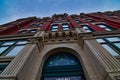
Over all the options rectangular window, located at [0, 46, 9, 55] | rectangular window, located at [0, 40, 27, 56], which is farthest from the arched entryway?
rectangular window, located at [0, 46, 9, 55]

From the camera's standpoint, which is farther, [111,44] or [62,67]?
[111,44]

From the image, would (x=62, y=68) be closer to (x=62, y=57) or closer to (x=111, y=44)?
(x=62, y=57)

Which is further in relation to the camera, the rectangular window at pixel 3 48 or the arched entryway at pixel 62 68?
the rectangular window at pixel 3 48

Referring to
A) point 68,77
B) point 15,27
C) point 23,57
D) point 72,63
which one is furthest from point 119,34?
point 15,27

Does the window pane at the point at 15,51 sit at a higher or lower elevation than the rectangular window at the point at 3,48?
lower

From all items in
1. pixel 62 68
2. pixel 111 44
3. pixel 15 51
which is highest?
pixel 111 44

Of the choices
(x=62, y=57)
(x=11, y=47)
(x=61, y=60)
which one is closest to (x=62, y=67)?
(x=61, y=60)

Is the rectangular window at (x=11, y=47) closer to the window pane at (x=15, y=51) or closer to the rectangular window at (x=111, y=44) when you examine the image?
the window pane at (x=15, y=51)

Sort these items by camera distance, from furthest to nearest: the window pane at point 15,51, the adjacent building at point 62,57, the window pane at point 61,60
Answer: the window pane at point 15,51 < the window pane at point 61,60 < the adjacent building at point 62,57

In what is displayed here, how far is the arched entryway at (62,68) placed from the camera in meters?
9.20

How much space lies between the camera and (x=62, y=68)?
32.7ft

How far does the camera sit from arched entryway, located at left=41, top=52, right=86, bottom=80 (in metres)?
9.20

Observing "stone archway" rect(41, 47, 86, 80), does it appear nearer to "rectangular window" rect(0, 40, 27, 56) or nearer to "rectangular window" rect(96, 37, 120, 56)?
"rectangular window" rect(96, 37, 120, 56)

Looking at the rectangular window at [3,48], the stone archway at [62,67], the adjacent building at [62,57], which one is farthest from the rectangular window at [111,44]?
the rectangular window at [3,48]
